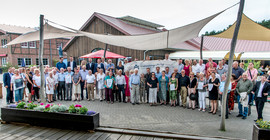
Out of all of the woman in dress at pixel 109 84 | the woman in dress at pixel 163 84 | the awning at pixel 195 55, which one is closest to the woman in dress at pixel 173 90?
the woman in dress at pixel 163 84

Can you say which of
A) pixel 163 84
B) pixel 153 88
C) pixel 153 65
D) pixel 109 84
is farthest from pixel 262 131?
pixel 109 84

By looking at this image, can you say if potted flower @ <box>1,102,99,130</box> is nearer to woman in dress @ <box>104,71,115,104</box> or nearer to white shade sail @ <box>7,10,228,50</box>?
white shade sail @ <box>7,10,228,50</box>

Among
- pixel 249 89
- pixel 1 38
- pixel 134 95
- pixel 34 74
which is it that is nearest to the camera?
pixel 249 89

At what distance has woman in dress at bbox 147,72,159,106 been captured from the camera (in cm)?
761

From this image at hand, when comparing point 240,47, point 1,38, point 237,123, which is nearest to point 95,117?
point 237,123

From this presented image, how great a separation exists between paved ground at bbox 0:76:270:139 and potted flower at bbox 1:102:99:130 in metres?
0.77

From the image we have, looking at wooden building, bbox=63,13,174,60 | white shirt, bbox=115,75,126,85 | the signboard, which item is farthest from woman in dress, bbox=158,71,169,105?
wooden building, bbox=63,13,174,60

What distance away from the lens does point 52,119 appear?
4.70 meters

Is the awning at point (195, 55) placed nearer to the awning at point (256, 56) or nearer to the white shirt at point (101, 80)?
the awning at point (256, 56)

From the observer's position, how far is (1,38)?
28172mm

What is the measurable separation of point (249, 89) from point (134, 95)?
4534mm

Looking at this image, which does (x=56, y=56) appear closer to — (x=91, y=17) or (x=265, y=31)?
(x=91, y=17)

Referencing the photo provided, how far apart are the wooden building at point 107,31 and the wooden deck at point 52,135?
1084cm

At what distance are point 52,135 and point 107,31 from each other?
1380 centimetres
